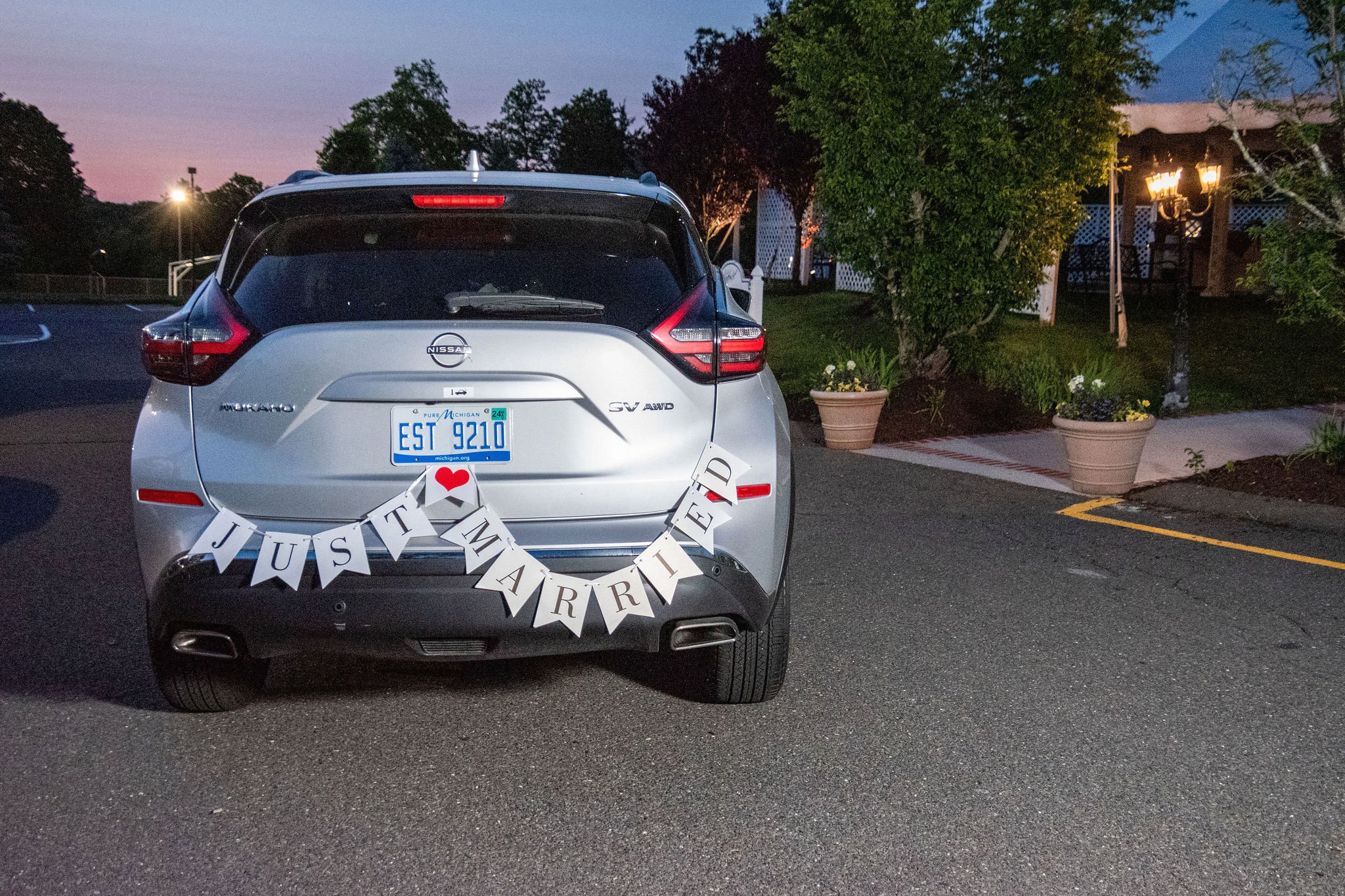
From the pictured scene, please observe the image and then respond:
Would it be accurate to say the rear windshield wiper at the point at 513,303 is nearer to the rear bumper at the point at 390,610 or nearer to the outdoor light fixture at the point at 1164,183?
the rear bumper at the point at 390,610

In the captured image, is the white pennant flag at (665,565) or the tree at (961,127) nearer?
the white pennant flag at (665,565)

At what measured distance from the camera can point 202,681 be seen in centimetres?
412

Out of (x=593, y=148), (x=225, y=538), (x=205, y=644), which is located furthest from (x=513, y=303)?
(x=593, y=148)

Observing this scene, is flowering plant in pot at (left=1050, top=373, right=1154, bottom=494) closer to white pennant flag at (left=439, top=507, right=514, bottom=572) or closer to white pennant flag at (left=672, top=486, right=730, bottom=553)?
white pennant flag at (left=672, top=486, right=730, bottom=553)

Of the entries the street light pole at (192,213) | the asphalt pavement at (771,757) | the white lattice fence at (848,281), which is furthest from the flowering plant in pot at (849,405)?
the street light pole at (192,213)

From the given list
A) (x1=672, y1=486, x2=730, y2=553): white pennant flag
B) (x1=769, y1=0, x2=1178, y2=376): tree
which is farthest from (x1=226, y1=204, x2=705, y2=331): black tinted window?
(x1=769, y1=0, x2=1178, y2=376): tree

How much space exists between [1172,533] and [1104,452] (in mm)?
1183

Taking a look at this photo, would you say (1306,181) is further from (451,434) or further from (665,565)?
(451,434)

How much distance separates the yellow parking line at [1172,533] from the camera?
6688 millimetres

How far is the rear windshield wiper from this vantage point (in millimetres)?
3611

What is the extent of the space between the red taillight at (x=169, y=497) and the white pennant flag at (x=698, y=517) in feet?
4.45

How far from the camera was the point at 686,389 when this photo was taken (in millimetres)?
3648

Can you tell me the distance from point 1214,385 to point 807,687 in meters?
11.2

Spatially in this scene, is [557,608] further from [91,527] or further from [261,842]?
[91,527]
